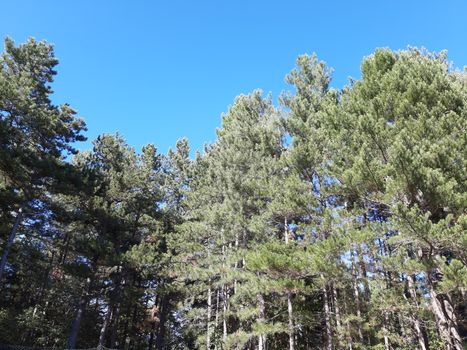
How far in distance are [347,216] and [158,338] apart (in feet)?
42.2

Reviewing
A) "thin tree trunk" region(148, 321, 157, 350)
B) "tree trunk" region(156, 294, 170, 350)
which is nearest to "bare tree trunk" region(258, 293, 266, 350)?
"tree trunk" region(156, 294, 170, 350)

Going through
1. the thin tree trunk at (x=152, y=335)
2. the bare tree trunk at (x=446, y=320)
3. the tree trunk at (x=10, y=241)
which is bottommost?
the bare tree trunk at (x=446, y=320)

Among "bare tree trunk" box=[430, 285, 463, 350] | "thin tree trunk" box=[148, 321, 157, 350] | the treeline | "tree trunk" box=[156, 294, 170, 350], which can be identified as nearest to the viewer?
"bare tree trunk" box=[430, 285, 463, 350]

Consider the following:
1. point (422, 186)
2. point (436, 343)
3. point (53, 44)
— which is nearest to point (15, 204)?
point (53, 44)

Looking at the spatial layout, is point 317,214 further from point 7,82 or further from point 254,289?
point 7,82

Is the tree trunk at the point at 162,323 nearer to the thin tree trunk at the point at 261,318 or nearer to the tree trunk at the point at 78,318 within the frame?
the tree trunk at the point at 78,318

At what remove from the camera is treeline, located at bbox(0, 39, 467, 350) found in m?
7.34

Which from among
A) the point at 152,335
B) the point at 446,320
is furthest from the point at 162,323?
the point at 446,320

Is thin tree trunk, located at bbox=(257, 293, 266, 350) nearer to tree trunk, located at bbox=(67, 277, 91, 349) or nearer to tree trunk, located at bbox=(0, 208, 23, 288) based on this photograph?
tree trunk, located at bbox=(67, 277, 91, 349)

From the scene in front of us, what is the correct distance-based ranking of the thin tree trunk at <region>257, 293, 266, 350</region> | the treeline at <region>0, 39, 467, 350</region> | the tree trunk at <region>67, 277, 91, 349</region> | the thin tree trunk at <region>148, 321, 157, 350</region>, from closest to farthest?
the treeline at <region>0, 39, 467, 350</region>, the thin tree trunk at <region>257, 293, 266, 350</region>, the tree trunk at <region>67, 277, 91, 349</region>, the thin tree trunk at <region>148, 321, 157, 350</region>

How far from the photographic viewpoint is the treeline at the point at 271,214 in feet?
24.1

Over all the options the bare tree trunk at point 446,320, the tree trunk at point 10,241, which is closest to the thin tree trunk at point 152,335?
the tree trunk at point 10,241

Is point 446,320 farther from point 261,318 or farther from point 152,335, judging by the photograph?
point 152,335

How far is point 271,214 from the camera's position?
11.4m
